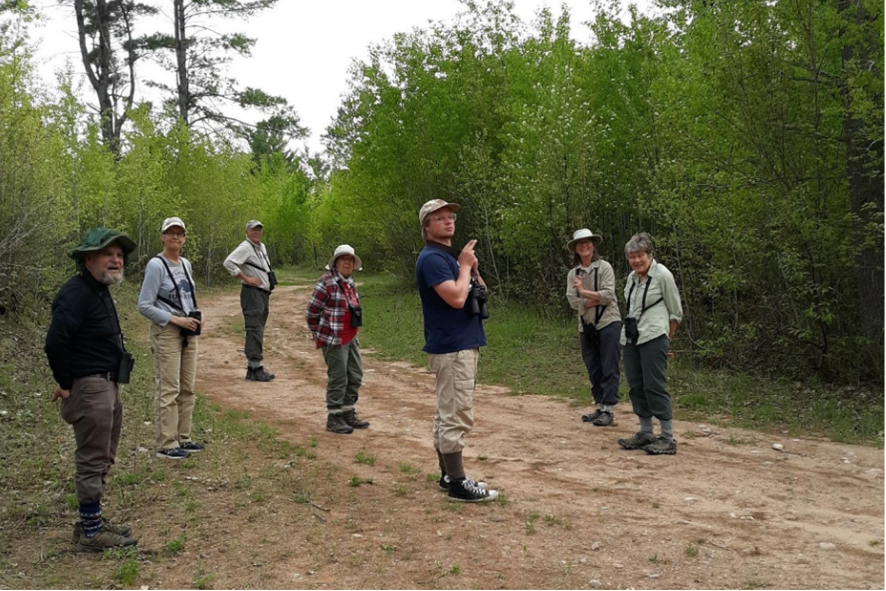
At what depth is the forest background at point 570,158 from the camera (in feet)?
29.9

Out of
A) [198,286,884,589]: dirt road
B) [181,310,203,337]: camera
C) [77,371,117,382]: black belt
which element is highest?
[181,310,203,337]: camera

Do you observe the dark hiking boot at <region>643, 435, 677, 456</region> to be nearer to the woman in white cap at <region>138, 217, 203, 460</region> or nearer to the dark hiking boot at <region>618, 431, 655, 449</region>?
the dark hiking boot at <region>618, 431, 655, 449</region>

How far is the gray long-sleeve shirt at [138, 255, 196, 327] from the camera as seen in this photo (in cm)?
621

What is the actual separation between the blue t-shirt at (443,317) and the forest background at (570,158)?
5380 mm

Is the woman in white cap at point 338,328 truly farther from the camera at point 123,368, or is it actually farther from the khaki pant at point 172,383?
the camera at point 123,368

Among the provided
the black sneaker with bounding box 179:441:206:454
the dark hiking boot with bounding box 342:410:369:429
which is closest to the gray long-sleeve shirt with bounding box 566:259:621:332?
the dark hiking boot with bounding box 342:410:369:429

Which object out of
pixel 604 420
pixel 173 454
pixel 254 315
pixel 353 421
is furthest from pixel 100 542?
pixel 254 315

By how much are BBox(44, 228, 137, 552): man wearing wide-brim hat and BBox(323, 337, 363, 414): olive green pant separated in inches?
111

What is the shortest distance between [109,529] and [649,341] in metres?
4.60

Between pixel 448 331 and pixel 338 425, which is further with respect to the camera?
pixel 338 425

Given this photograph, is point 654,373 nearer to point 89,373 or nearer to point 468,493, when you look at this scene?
point 468,493

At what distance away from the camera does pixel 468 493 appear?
5312 mm

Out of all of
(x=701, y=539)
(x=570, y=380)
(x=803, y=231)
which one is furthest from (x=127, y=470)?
(x=803, y=231)

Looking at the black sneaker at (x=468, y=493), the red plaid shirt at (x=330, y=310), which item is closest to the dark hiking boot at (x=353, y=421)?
the red plaid shirt at (x=330, y=310)
